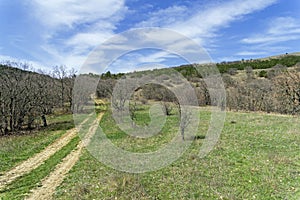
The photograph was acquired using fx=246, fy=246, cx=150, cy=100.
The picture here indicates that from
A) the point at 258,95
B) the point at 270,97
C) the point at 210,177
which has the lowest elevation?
the point at 210,177

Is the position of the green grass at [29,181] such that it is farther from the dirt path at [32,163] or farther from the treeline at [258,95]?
the treeline at [258,95]

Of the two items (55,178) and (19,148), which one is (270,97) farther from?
(55,178)

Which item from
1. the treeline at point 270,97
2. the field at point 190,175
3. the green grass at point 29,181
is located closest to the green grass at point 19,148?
the field at point 190,175

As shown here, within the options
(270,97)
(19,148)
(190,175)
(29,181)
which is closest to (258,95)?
(270,97)

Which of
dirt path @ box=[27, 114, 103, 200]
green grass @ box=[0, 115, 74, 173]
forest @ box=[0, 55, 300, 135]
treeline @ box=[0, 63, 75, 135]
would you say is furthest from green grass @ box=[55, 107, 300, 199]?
treeline @ box=[0, 63, 75, 135]

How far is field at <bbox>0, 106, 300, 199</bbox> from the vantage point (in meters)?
8.56

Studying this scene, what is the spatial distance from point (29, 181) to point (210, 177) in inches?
298

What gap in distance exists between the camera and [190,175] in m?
10.1

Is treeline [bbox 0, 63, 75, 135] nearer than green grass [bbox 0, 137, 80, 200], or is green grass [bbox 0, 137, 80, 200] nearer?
green grass [bbox 0, 137, 80, 200]

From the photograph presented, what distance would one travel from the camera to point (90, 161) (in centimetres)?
1339

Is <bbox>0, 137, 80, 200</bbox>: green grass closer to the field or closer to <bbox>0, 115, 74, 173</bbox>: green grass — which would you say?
the field

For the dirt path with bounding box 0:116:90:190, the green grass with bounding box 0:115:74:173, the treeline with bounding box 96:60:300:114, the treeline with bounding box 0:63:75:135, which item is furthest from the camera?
the treeline with bounding box 96:60:300:114

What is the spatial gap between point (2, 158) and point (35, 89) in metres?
15.6

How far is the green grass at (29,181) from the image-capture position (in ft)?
30.0
